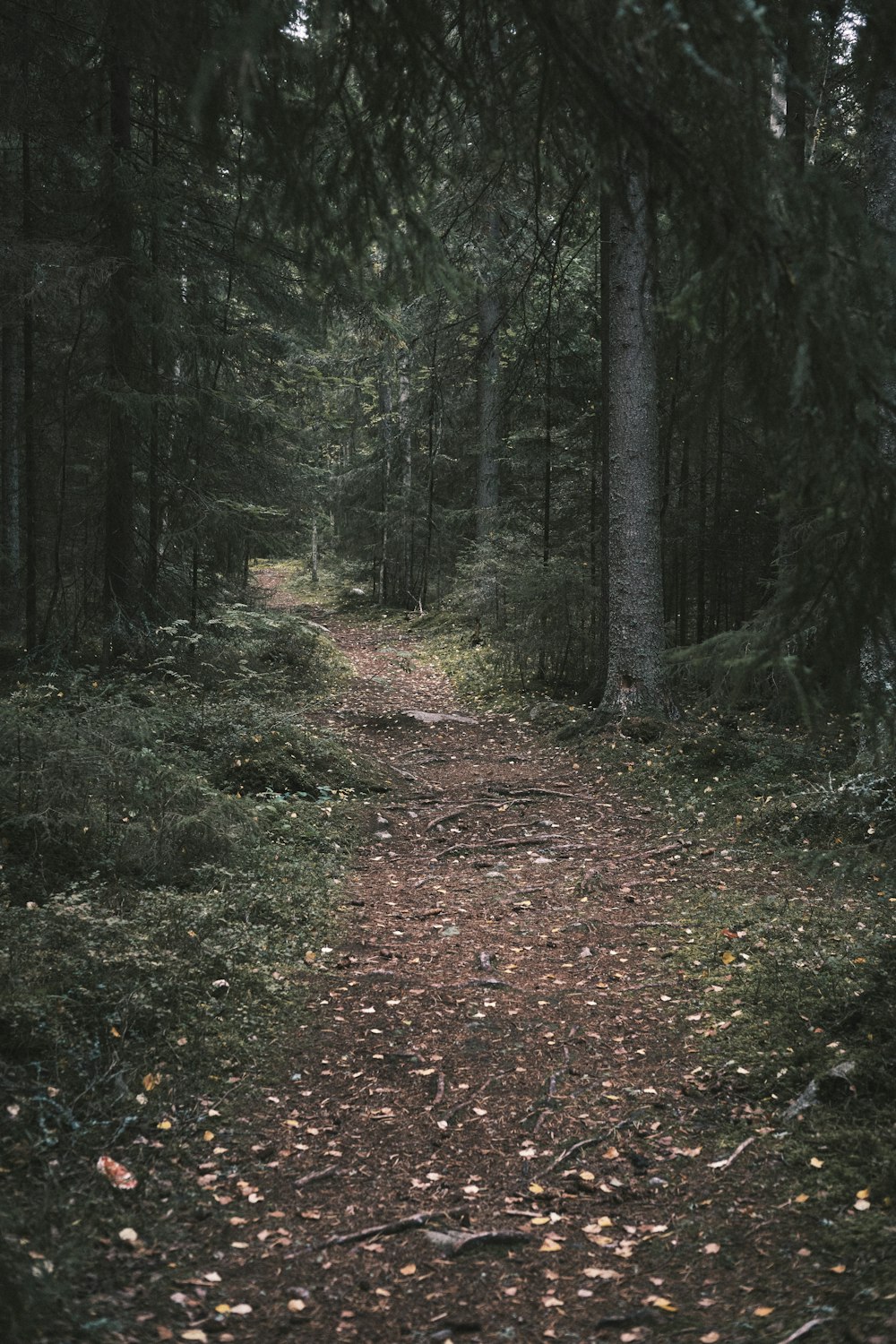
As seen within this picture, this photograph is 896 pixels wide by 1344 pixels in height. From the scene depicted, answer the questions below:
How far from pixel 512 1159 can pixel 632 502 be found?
8.19 meters

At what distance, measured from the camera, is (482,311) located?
20.4 meters

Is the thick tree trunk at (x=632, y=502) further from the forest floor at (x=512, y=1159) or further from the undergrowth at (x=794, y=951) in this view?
the forest floor at (x=512, y=1159)

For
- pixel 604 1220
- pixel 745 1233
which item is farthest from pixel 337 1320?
A: pixel 745 1233

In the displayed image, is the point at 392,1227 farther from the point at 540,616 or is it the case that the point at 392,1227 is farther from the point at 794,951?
the point at 540,616

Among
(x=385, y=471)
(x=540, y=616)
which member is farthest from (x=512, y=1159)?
(x=385, y=471)

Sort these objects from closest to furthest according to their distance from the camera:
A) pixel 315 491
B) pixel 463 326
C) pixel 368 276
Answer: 1. pixel 368 276
2. pixel 463 326
3. pixel 315 491

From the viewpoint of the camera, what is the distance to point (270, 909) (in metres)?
5.78

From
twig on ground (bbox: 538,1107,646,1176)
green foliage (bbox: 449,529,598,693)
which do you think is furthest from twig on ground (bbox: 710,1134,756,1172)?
green foliage (bbox: 449,529,598,693)

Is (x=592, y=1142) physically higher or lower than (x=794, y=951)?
lower

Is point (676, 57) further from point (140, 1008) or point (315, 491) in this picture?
point (315, 491)

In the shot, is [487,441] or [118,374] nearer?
[118,374]

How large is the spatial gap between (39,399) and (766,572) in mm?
10647

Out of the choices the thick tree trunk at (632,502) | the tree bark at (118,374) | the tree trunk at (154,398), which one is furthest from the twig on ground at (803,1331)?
the tree trunk at (154,398)

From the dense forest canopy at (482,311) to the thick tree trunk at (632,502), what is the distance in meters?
0.04
